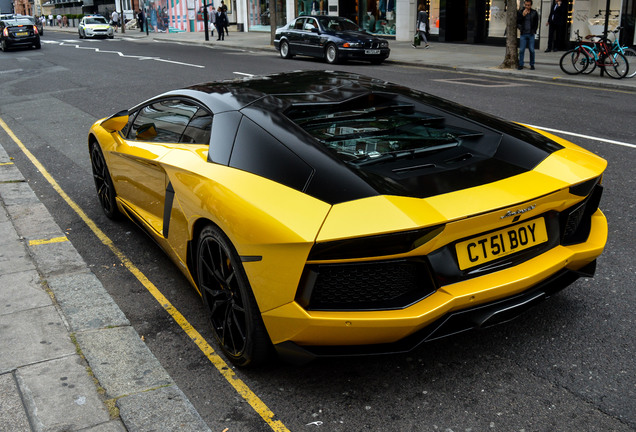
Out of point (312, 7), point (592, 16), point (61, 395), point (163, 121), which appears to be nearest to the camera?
point (61, 395)

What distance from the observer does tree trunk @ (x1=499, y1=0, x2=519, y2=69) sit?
18297mm

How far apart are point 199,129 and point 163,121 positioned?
77 cm

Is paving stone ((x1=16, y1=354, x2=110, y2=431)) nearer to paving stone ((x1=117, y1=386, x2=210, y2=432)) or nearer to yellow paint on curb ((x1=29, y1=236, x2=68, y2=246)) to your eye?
paving stone ((x1=117, y1=386, x2=210, y2=432))

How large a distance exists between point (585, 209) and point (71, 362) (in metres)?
2.87

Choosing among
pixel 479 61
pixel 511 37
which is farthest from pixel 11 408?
pixel 479 61

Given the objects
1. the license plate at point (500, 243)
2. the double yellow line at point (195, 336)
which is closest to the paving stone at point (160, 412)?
the double yellow line at point (195, 336)

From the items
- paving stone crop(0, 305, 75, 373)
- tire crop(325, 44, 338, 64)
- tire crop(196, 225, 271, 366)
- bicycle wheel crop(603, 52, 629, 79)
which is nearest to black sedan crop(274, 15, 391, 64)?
tire crop(325, 44, 338, 64)

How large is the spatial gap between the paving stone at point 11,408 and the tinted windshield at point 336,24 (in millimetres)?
20792

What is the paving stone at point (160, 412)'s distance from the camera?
2.97 metres

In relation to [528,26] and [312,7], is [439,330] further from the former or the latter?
[312,7]

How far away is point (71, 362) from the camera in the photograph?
351 centimetres

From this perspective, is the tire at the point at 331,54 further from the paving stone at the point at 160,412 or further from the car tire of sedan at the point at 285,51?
the paving stone at the point at 160,412

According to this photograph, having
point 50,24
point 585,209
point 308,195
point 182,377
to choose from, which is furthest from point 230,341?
point 50,24

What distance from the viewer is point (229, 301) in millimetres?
3451
